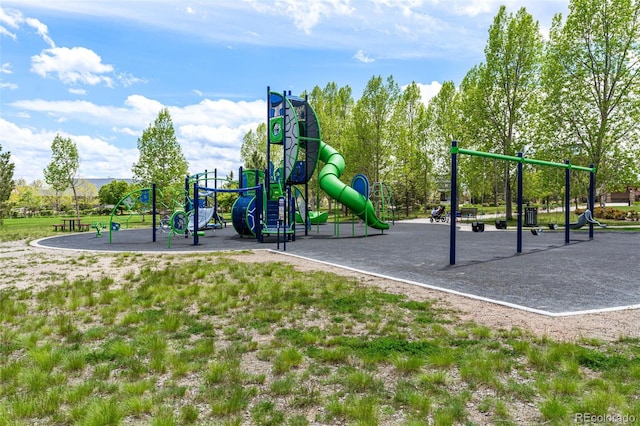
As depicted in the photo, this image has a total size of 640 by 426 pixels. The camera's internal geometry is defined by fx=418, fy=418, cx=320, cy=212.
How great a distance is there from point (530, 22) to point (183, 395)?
34226 millimetres

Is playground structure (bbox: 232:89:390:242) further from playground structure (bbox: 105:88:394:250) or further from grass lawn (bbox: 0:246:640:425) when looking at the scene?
grass lawn (bbox: 0:246:640:425)

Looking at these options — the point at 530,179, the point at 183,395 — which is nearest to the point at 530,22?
the point at 530,179

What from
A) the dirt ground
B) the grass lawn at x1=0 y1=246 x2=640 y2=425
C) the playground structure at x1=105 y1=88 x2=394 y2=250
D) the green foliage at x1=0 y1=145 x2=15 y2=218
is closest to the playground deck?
the dirt ground

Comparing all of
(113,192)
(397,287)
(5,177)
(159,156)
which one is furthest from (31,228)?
(113,192)

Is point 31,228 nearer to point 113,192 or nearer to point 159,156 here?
point 159,156

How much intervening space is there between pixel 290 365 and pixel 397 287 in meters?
4.17

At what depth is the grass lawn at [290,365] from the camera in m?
3.30

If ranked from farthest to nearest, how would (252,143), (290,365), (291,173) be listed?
1. (252,143)
2. (291,173)
3. (290,365)

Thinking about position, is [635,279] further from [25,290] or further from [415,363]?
[25,290]

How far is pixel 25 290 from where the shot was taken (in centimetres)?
784

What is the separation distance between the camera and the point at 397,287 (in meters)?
8.05

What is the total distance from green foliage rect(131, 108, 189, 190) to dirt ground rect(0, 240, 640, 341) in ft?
79.6

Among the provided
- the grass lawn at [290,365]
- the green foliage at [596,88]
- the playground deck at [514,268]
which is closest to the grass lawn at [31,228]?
the playground deck at [514,268]

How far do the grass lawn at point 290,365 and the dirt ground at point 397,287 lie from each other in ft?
1.22
